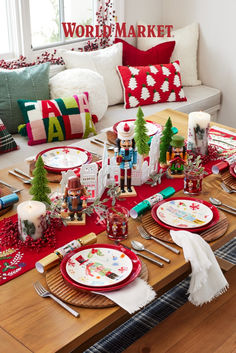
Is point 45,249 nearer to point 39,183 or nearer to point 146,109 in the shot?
point 39,183

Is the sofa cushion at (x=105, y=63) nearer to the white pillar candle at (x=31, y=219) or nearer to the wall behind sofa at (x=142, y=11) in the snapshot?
the wall behind sofa at (x=142, y=11)

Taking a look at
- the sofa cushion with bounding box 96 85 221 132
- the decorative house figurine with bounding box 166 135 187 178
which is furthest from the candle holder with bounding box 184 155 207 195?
the sofa cushion with bounding box 96 85 221 132

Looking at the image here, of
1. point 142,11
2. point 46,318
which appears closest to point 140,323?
point 46,318

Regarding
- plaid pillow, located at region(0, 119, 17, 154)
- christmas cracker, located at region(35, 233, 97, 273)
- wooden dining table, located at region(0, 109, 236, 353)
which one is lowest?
plaid pillow, located at region(0, 119, 17, 154)

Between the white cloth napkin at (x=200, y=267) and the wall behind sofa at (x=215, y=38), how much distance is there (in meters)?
2.67

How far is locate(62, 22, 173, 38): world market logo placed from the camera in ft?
12.5

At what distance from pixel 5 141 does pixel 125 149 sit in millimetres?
1228

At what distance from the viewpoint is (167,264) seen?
1587 mm

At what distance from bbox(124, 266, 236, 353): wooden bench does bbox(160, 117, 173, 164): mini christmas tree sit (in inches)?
25.8

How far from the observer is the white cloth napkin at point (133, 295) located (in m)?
1.40

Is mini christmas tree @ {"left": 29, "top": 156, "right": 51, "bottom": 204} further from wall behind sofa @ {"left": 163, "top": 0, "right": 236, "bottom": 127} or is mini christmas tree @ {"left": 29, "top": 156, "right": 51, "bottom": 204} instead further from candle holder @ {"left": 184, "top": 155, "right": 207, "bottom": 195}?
wall behind sofa @ {"left": 163, "top": 0, "right": 236, "bottom": 127}

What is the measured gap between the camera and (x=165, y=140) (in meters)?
2.19

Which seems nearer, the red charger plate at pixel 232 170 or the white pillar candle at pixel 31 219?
the white pillar candle at pixel 31 219

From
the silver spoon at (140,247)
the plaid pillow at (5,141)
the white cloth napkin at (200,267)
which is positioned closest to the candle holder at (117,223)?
the silver spoon at (140,247)
